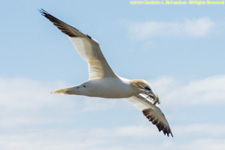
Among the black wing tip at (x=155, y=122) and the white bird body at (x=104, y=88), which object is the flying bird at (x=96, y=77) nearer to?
the white bird body at (x=104, y=88)

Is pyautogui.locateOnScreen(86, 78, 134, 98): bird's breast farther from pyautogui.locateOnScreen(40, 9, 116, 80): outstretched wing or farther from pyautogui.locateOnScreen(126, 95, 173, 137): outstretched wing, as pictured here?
pyautogui.locateOnScreen(126, 95, 173, 137): outstretched wing

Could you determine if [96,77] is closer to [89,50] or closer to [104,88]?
[104,88]

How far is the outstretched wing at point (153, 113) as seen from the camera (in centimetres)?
1870

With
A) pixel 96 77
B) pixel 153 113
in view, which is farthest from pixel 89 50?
pixel 153 113

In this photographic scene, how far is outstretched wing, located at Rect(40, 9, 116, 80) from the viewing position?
14781 millimetres

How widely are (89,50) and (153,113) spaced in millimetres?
4976

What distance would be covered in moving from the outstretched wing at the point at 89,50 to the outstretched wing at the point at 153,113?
339 centimetres

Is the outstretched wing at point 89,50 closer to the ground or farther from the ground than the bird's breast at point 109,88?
farther from the ground

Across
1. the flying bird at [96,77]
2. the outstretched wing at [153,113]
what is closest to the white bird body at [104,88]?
the flying bird at [96,77]

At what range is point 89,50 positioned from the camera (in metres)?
15.1

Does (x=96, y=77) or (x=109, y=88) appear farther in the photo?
(x=96, y=77)

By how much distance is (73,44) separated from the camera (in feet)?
49.1

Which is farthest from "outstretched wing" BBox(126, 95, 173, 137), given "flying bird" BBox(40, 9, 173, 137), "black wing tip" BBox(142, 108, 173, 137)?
"flying bird" BBox(40, 9, 173, 137)

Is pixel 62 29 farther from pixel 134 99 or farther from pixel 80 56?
pixel 134 99
